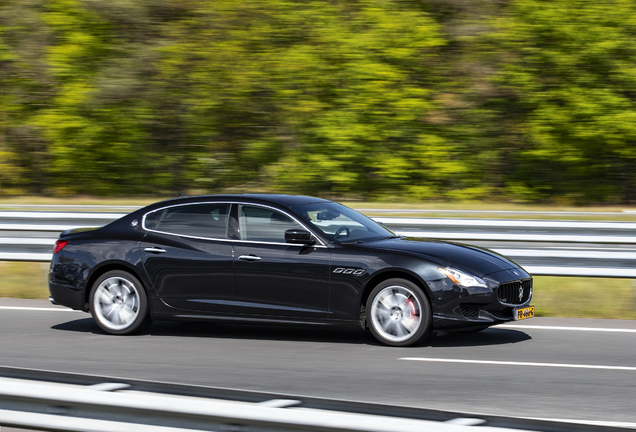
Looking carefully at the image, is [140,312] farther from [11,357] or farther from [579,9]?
[579,9]

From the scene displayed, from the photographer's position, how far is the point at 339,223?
8367mm

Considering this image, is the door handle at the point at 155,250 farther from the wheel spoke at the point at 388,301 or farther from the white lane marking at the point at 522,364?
the white lane marking at the point at 522,364

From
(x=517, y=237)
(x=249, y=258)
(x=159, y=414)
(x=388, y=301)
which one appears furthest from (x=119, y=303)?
(x=159, y=414)

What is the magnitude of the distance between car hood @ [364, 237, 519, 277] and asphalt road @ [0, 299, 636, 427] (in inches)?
29.3

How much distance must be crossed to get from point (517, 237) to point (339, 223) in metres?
3.29

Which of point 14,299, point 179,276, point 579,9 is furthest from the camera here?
point 579,9

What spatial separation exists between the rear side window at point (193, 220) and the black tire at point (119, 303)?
0.62 meters

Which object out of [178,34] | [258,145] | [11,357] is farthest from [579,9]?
[11,357]

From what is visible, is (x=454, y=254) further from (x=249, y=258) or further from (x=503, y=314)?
(x=249, y=258)

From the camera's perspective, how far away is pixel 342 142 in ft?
70.2

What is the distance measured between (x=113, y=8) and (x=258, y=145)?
232 inches

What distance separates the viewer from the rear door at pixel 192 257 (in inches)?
321

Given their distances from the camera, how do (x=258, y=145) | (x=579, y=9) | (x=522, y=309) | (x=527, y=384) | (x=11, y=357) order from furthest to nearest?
Answer: 1. (x=258, y=145)
2. (x=579, y=9)
3. (x=522, y=309)
4. (x=11, y=357)
5. (x=527, y=384)

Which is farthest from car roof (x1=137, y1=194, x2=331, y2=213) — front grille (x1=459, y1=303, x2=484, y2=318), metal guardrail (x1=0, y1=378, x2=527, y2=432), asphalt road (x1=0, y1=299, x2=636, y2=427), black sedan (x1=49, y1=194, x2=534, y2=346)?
metal guardrail (x1=0, y1=378, x2=527, y2=432)
